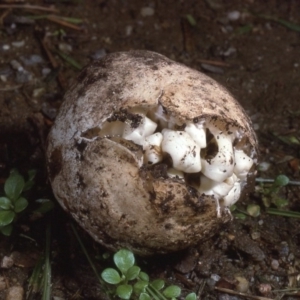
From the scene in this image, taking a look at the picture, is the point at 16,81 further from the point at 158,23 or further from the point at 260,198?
the point at 260,198

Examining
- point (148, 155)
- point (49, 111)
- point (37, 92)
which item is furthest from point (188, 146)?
point (37, 92)

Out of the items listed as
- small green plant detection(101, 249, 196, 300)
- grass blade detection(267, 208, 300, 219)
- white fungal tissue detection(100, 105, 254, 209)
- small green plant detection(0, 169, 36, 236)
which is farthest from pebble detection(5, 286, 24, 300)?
grass blade detection(267, 208, 300, 219)

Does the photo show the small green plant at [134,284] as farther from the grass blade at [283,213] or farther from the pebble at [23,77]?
the pebble at [23,77]

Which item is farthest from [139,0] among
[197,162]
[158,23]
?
[197,162]

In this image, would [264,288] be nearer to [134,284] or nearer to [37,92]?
[134,284]

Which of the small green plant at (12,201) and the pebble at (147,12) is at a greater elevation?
the pebble at (147,12)

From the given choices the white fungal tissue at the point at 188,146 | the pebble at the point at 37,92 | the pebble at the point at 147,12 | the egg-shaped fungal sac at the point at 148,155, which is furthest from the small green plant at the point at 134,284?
the pebble at the point at 147,12
